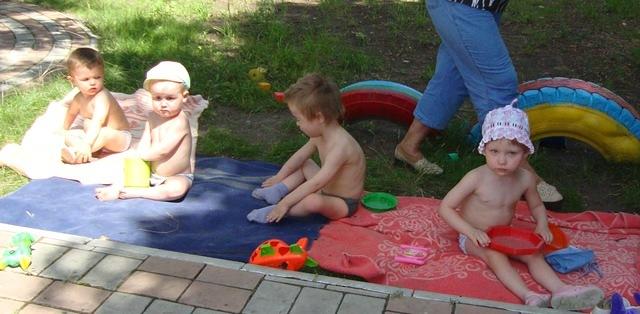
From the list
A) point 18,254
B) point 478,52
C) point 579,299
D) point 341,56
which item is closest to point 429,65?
point 341,56

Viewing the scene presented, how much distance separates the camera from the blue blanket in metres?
3.79

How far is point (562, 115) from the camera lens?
4.76 metres

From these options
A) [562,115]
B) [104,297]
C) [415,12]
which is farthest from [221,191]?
[415,12]

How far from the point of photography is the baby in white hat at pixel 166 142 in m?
4.23

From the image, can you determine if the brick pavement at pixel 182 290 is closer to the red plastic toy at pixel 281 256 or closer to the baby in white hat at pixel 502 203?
the red plastic toy at pixel 281 256

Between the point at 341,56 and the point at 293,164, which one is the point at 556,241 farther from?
the point at 341,56

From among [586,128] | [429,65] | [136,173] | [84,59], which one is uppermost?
[84,59]

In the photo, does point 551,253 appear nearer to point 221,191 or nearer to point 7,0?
point 221,191

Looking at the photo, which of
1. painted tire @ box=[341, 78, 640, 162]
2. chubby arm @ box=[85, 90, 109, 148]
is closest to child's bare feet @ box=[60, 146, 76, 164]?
chubby arm @ box=[85, 90, 109, 148]

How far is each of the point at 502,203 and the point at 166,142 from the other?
189 cm

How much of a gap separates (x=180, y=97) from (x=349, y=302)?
5.77ft

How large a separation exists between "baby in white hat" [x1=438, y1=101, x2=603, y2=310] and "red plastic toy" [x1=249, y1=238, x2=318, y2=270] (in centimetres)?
76

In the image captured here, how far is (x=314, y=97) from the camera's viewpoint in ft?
13.0

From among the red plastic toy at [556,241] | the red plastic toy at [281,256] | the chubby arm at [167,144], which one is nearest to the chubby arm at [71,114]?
the chubby arm at [167,144]
